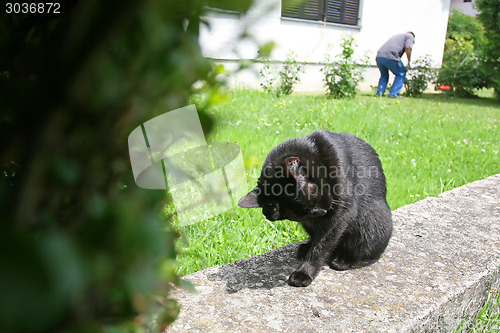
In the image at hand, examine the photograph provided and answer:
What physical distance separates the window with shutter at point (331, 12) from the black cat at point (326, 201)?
9.09 m

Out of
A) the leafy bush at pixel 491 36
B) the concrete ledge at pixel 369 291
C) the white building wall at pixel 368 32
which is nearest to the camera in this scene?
the concrete ledge at pixel 369 291

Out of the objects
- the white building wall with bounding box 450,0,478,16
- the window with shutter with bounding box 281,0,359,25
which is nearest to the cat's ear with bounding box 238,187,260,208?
the window with shutter with bounding box 281,0,359,25

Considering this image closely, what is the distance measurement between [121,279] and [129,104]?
0.21 m

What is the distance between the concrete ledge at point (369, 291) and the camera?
4.94 ft

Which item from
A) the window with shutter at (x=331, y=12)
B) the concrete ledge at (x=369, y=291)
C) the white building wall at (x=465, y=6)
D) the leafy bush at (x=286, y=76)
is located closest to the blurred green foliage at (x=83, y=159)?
the concrete ledge at (x=369, y=291)

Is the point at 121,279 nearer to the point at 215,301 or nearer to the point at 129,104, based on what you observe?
the point at 129,104

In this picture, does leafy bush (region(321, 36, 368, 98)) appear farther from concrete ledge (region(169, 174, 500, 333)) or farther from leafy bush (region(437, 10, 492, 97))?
concrete ledge (region(169, 174, 500, 333))

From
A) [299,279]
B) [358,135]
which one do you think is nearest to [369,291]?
[299,279]

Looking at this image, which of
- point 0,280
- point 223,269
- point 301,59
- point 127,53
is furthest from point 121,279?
point 301,59

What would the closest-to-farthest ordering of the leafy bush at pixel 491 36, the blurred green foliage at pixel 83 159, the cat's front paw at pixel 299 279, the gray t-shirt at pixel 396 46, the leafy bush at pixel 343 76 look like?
1. the blurred green foliage at pixel 83 159
2. the cat's front paw at pixel 299 279
3. the leafy bush at pixel 343 76
4. the gray t-shirt at pixel 396 46
5. the leafy bush at pixel 491 36

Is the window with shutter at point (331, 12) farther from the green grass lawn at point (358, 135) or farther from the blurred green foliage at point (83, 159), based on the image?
the blurred green foliage at point (83, 159)

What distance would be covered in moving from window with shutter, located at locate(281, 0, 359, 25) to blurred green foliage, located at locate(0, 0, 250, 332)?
10478mm

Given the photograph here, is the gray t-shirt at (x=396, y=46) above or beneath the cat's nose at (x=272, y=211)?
above

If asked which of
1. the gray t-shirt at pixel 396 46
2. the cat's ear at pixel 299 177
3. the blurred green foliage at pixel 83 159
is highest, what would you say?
the gray t-shirt at pixel 396 46
